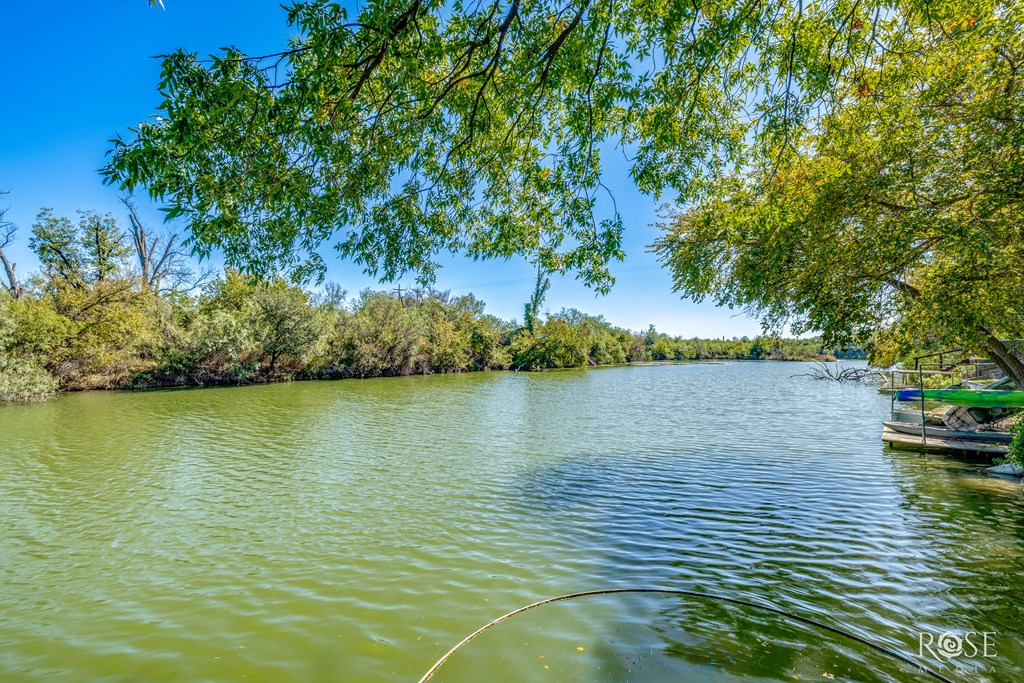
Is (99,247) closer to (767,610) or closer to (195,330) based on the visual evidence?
(195,330)

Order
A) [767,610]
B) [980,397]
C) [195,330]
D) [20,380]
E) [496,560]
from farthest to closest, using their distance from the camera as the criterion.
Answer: [195,330] → [20,380] → [980,397] → [496,560] → [767,610]

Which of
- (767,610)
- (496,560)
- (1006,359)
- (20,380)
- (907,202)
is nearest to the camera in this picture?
(767,610)

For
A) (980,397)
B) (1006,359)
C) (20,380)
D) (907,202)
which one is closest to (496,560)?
(907,202)

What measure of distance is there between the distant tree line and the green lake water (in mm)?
3945

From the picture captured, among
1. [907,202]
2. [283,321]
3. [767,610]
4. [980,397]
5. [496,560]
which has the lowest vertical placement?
[496,560]

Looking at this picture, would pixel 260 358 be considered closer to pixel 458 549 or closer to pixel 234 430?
pixel 234 430

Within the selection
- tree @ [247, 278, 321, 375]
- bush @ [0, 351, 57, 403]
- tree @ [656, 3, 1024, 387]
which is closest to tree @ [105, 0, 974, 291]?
tree @ [656, 3, 1024, 387]

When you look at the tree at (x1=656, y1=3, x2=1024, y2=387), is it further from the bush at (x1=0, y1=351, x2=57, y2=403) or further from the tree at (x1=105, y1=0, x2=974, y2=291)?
the bush at (x1=0, y1=351, x2=57, y2=403)

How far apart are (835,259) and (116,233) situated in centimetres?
5082

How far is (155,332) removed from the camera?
40781 mm

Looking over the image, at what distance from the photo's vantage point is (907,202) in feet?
28.0

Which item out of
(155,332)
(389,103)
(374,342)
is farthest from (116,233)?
(389,103)

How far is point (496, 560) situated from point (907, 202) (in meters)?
9.67

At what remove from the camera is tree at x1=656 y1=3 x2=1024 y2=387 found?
6.54 metres
